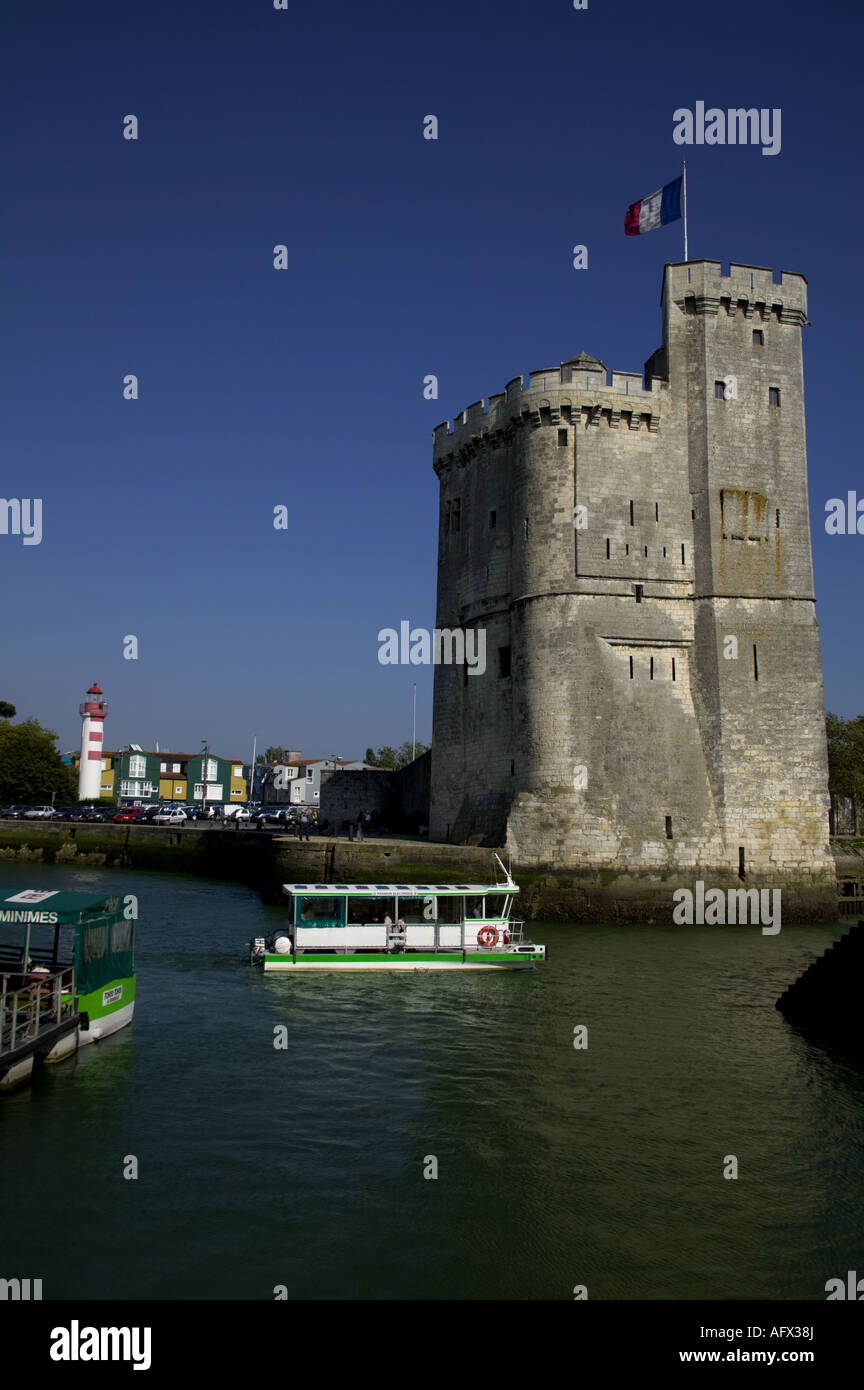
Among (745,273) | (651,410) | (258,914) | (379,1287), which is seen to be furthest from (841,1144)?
(745,273)

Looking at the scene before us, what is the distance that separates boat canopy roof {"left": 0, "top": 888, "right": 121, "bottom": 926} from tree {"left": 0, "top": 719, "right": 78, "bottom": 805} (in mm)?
60070

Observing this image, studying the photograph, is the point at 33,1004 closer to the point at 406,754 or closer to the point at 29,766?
the point at 29,766

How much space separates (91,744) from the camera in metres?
84.1

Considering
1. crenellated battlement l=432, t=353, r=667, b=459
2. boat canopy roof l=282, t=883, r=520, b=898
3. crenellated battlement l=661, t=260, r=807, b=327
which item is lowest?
boat canopy roof l=282, t=883, r=520, b=898

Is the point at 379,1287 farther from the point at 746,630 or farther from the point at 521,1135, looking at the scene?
the point at 746,630

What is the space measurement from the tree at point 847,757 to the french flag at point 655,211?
105 feet

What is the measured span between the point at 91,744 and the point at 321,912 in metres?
65.2

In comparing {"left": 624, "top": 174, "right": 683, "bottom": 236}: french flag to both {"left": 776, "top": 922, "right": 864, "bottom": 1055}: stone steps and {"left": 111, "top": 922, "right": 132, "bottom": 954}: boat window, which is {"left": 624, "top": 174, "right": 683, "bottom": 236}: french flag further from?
{"left": 111, "top": 922, "right": 132, "bottom": 954}: boat window

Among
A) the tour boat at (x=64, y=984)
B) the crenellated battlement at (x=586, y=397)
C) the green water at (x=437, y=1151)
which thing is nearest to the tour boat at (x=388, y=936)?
the green water at (x=437, y=1151)

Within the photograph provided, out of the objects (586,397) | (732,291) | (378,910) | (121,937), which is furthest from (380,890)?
(732,291)

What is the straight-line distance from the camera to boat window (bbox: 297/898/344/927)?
23453mm

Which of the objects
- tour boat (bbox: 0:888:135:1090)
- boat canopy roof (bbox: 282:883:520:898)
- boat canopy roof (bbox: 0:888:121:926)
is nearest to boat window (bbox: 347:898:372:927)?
Answer: boat canopy roof (bbox: 282:883:520:898)

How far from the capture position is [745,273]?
34625 millimetres
